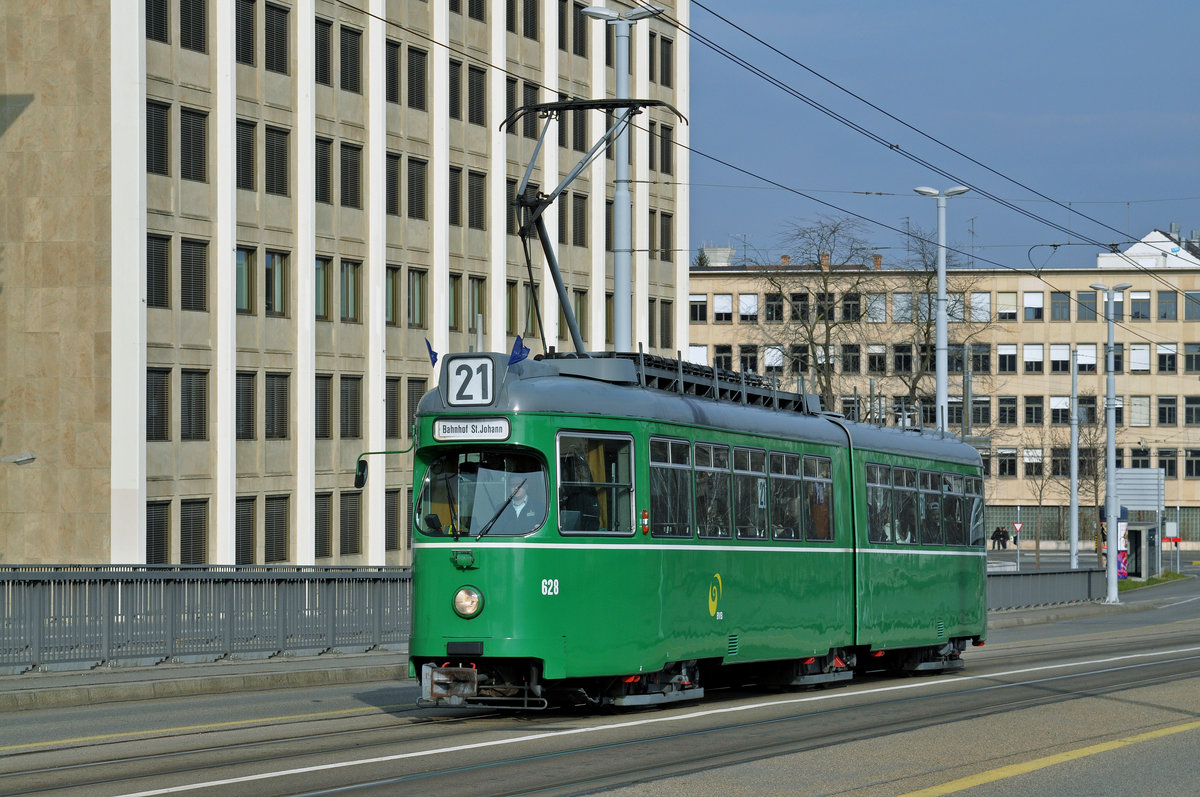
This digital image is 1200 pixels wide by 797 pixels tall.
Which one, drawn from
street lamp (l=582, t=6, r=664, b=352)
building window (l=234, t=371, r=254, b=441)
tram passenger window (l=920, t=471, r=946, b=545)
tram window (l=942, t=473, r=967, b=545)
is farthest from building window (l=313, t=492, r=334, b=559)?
tram passenger window (l=920, t=471, r=946, b=545)

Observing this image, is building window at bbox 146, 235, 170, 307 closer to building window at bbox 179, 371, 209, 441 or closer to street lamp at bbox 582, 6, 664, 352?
building window at bbox 179, 371, 209, 441

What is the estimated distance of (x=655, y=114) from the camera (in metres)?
54.9

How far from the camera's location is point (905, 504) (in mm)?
20625

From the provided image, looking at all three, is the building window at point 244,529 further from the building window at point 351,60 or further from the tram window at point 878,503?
the tram window at point 878,503

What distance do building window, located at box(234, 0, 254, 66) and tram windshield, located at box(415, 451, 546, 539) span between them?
1068 inches

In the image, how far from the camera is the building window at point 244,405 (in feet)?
130

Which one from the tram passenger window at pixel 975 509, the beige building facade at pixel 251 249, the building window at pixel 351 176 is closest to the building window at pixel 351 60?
the beige building facade at pixel 251 249

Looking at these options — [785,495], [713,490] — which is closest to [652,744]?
[713,490]

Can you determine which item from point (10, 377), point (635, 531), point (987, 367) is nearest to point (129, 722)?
point (635, 531)

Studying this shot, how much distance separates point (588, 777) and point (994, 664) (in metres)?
13.6

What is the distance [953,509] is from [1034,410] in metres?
81.3

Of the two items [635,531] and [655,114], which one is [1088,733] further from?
[655,114]

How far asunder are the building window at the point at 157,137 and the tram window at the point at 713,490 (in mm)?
23738

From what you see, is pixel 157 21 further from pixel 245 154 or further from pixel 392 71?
pixel 392 71
